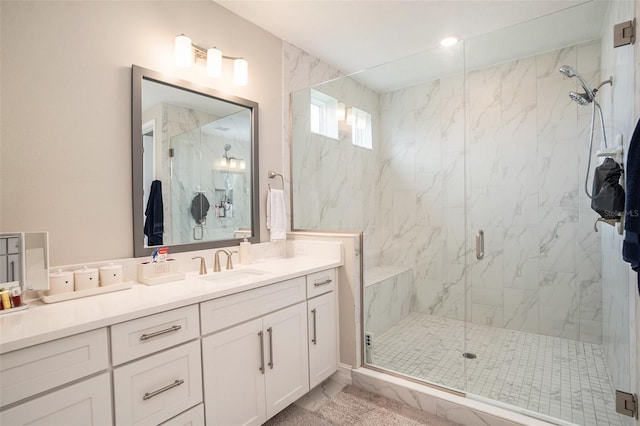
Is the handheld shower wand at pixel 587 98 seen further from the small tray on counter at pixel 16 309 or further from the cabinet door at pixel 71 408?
the small tray on counter at pixel 16 309

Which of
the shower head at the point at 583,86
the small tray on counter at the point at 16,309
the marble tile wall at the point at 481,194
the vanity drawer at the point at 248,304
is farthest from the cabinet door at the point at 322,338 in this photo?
the shower head at the point at 583,86

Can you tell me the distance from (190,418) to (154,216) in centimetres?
106

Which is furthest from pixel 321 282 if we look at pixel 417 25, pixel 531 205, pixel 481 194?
pixel 417 25

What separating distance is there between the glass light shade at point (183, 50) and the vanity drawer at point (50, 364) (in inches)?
60.5

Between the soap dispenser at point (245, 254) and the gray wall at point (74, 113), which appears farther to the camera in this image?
the soap dispenser at point (245, 254)

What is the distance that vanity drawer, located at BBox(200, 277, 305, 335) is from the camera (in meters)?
1.45

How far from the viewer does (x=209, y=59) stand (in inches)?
79.9

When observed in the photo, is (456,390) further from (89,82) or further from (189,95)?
(89,82)

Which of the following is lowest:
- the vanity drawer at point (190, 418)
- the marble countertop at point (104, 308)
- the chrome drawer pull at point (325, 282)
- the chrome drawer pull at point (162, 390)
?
the vanity drawer at point (190, 418)

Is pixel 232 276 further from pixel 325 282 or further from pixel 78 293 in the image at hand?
pixel 78 293

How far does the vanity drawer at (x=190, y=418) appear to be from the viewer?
131 centimetres

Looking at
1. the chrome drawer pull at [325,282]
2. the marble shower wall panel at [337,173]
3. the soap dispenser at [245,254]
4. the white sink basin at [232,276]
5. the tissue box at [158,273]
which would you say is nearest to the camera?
the tissue box at [158,273]

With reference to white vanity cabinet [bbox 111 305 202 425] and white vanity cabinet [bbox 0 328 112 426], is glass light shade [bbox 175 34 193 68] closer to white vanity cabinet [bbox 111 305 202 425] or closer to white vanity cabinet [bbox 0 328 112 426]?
white vanity cabinet [bbox 111 305 202 425]

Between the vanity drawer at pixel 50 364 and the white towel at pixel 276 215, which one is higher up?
the white towel at pixel 276 215
